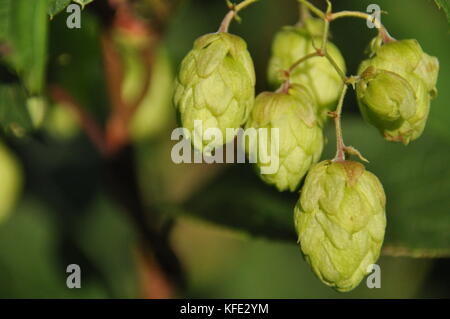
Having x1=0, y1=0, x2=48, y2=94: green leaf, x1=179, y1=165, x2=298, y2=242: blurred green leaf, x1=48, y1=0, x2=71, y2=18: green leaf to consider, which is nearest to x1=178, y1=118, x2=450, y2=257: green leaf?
x1=179, y1=165, x2=298, y2=242: blurred green leaf

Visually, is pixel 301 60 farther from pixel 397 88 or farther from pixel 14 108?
pixel 14 108

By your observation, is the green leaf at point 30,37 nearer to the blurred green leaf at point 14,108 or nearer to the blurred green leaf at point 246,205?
the blurred green leaf at point 14,108

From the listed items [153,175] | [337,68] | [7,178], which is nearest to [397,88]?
[337,68]

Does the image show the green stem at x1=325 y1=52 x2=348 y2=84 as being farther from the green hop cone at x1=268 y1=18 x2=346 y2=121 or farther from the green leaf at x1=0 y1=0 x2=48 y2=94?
the green leaf at x1=0 y1=0 x2=48 y2=94

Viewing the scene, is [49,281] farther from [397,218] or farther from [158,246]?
[397,218]
